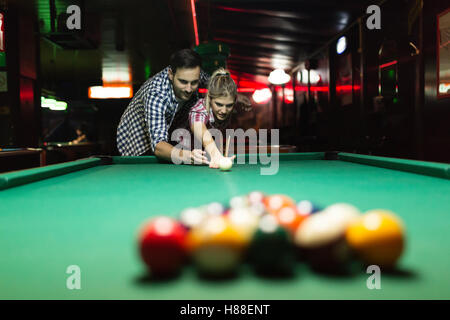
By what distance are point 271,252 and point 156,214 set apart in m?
0.54

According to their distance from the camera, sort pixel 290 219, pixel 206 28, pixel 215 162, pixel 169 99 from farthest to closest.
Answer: pixel 206 28
pixel 169 99
pixel 215 162
pixel 290 219

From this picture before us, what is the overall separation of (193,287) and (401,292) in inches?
12.4

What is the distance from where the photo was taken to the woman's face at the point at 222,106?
2762 millimetres

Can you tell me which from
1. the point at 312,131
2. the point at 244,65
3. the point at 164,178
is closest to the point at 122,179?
the point at 164,178

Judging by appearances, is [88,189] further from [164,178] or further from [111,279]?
[111,279]

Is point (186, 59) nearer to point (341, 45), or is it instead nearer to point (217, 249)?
point (217, 249)

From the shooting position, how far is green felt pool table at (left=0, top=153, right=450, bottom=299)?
1.82ft

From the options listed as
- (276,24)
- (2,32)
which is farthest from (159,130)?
(276,24)

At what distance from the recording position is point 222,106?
9.21 feet

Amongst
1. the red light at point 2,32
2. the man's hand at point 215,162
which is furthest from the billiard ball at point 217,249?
the red light at point 2,32

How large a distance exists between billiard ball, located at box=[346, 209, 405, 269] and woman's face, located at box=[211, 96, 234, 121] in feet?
7.14

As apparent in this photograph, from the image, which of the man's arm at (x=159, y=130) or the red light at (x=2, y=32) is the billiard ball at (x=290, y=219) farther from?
the red light at (x=2, y=32)

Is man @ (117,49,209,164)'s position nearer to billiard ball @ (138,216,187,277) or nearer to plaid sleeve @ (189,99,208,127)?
plaid sleeve @ (189,99,208,127)

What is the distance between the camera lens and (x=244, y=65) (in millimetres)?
10156
